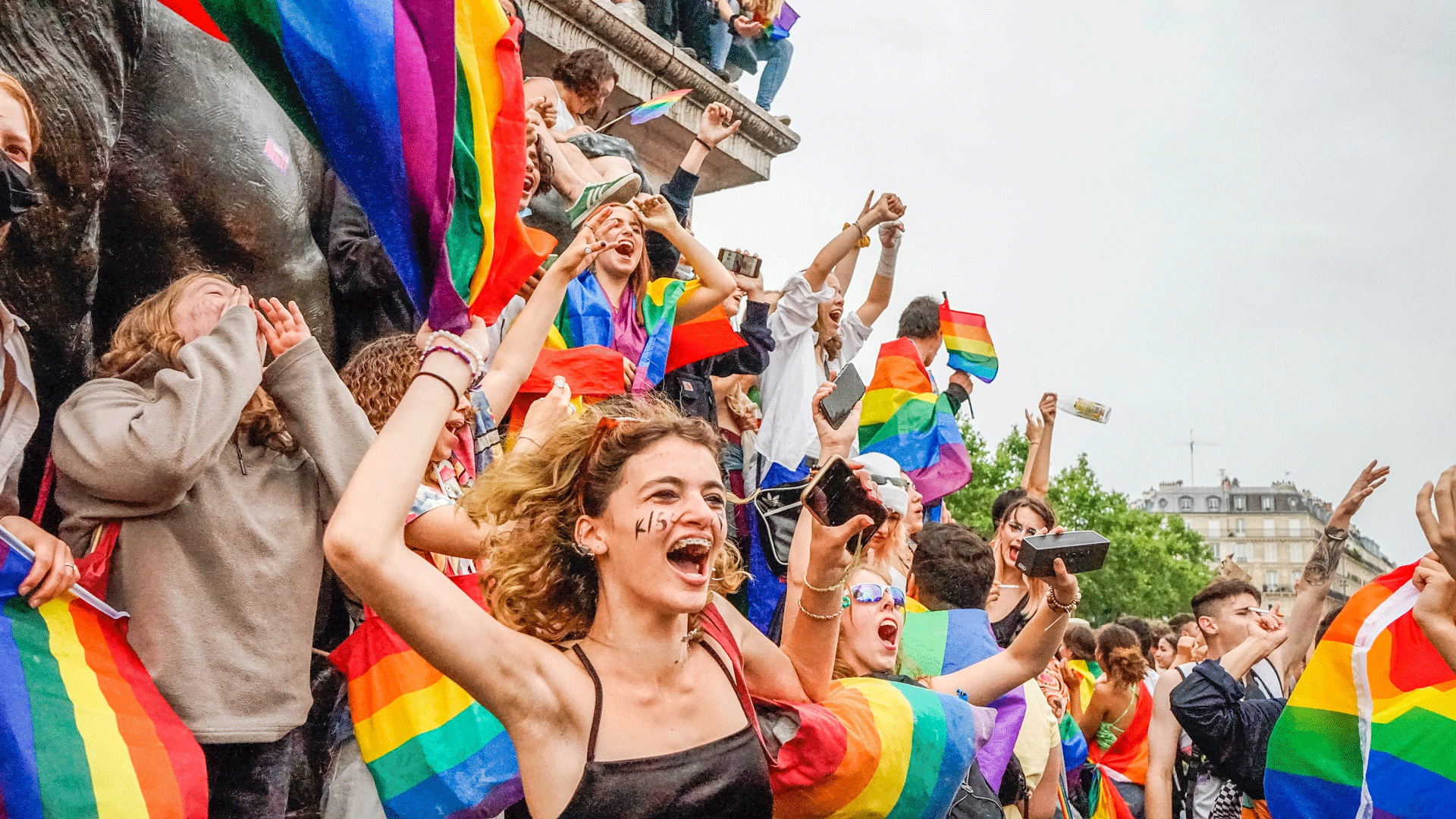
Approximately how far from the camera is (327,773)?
10.2 feet

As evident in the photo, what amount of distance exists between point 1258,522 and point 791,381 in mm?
122082

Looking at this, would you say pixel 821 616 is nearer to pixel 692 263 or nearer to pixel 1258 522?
pixel 692 263

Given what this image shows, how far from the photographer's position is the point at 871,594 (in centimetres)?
379

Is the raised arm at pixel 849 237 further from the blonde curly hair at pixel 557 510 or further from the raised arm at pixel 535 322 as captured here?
the blonde curly hair at pixel 557 510

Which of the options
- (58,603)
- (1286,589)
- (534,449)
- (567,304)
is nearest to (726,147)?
(567,304)

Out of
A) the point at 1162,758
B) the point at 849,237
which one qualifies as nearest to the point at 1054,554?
the point at 1162,758

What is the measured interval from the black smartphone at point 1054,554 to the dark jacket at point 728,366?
7.45 ft

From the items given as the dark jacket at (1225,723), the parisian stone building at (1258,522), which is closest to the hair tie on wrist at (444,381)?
the dark jacket at (1225,723)

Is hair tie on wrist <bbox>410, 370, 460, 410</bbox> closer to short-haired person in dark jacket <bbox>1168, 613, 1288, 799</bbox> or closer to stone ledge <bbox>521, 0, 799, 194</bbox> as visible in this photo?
short-haired person in dark jacket <bbox>1168, 613, 1288, 799</bbox>

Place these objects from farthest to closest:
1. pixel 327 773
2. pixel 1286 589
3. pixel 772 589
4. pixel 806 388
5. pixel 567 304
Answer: pixel 1286 589
pixel 806 388
pixel 772 589
pixel 567 304
pixel 327 773

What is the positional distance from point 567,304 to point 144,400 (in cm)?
230

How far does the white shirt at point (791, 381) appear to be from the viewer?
6.10 metres

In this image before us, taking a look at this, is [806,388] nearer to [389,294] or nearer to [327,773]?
[389,294]

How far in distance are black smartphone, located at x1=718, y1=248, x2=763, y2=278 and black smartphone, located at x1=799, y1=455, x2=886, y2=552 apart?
11.0 feet
